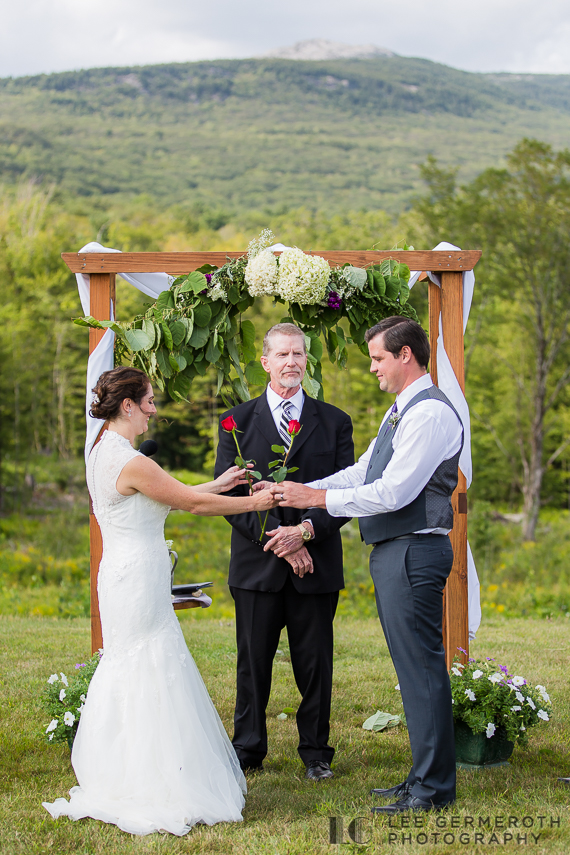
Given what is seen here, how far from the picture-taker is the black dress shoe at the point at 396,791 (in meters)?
3.23

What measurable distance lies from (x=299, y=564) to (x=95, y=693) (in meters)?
1.04

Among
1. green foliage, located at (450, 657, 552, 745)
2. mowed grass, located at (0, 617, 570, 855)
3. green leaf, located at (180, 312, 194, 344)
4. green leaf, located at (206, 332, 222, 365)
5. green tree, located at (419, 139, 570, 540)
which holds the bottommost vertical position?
mowed grass, located at (0, 617, 570, 855)

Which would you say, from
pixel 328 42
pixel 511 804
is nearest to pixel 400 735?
pixel 511 804

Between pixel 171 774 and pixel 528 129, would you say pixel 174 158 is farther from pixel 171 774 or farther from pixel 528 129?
pixel 171 774

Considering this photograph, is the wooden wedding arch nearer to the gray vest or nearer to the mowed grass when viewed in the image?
the mowed grass

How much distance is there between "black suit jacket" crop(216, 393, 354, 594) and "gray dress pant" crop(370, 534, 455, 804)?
0.53m

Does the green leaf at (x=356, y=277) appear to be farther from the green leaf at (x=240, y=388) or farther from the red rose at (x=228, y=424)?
the red rose at (x=228, y=424)

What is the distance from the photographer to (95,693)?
10.4 ft

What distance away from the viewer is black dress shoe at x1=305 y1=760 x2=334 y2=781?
3572 mm

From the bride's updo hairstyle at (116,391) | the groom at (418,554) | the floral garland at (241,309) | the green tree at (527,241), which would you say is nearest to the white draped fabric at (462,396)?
the floral garland at (241,309)

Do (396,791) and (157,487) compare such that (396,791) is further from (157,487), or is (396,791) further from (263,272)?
(263,272)

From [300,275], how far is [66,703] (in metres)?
2.52

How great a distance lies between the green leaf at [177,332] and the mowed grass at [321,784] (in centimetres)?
221

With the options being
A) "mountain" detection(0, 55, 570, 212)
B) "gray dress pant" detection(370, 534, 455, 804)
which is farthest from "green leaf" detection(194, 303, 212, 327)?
"mountain" detection(0, 55, 570, 212)
